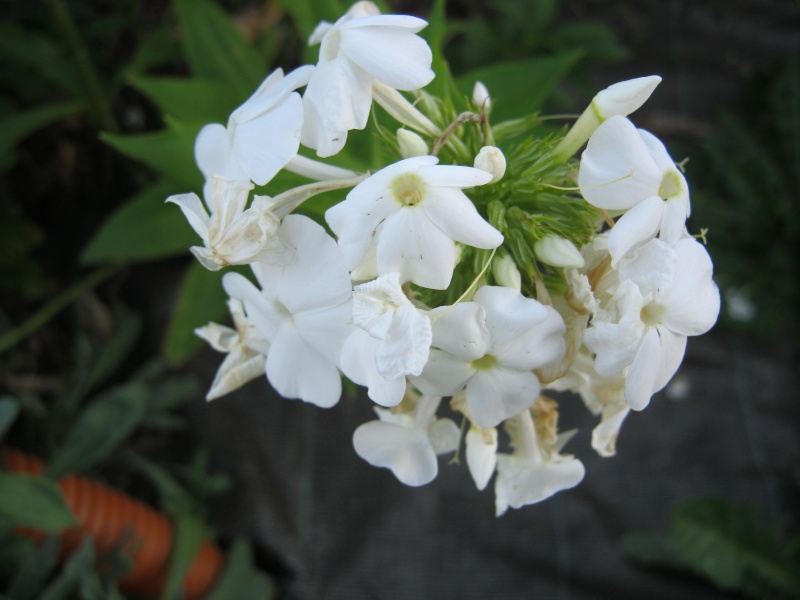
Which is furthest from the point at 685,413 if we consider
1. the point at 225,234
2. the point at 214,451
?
the point at 225,234

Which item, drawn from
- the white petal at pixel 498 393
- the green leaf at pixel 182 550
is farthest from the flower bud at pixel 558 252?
the green leaf at pixel 182 550

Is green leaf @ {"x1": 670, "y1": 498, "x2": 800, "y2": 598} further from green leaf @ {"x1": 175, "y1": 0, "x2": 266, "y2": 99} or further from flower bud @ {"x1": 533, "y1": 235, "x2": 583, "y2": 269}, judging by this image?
green leaf @ {"x1": 175, "y1": 0, "x2": 266, "y2": 99}

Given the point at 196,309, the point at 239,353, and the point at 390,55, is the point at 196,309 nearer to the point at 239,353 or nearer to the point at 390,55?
the point at 239,353

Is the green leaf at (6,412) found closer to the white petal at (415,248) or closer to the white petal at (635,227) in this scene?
the white petal at (415,248)

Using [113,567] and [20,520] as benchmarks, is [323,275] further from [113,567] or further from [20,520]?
[113,567]

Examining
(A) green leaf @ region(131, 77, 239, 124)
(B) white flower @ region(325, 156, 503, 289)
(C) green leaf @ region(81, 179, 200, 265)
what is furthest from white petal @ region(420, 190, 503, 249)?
(C) green leaf @ region(81, 179, 200, 265)

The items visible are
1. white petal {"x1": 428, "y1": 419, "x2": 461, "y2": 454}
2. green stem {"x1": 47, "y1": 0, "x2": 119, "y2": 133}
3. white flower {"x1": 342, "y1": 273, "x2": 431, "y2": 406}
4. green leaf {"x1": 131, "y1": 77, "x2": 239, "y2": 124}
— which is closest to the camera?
white flower {"x1": 342, "y1": 273, "x2": 431, "y2": 406}
